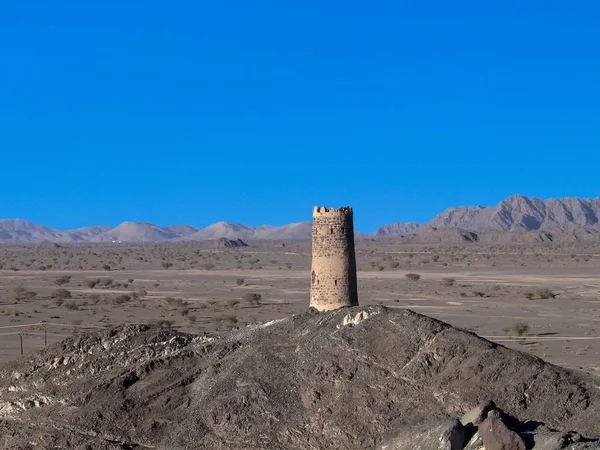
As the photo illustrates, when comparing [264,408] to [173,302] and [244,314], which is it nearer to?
[244,314]

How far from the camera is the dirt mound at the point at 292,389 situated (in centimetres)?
1414

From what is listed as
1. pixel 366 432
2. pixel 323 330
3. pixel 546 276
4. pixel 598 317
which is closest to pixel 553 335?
pixel 598 317

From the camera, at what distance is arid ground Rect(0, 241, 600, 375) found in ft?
104

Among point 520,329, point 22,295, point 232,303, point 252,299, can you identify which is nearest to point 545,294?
point 252,299

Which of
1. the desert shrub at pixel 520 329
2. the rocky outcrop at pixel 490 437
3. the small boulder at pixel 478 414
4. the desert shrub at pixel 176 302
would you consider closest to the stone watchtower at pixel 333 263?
the rocky outcrop at pixel 490 437

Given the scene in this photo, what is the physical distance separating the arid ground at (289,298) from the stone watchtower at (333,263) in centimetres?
533

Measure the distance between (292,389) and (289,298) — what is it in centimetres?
3119

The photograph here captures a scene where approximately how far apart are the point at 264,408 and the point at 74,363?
179 inches

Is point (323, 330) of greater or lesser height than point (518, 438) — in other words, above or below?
above

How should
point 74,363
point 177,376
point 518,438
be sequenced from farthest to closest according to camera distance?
point 74,363 < point 177,376 < point 518,438

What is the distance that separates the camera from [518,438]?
450 inches

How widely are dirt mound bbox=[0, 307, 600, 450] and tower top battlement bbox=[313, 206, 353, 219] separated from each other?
12.9 feet

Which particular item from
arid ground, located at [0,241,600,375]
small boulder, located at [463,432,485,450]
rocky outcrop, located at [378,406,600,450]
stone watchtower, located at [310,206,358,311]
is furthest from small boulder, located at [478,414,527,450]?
stone watchtower, located at [310,206,358,311]

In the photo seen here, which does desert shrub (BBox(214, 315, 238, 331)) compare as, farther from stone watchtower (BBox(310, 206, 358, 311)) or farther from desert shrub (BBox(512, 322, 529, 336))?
stone watchtower (BBox(310, 206, 358, 311))
